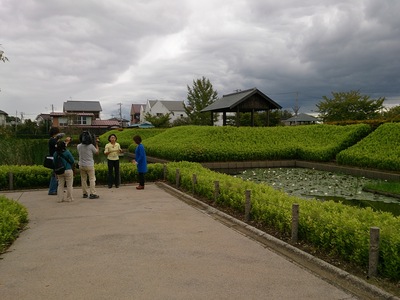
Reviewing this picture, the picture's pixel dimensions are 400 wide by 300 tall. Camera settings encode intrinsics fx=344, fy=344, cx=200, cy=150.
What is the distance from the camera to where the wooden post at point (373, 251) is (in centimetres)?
369

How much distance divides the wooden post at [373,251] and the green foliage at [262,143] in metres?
15.1

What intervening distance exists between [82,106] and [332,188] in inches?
2348

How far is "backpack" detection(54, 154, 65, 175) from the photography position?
770cm

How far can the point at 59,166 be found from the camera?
7.71 m

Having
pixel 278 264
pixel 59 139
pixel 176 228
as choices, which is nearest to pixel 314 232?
pixel 278 264

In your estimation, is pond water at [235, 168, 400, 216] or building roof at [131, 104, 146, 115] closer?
pond water at [235, 168, 400, 216]

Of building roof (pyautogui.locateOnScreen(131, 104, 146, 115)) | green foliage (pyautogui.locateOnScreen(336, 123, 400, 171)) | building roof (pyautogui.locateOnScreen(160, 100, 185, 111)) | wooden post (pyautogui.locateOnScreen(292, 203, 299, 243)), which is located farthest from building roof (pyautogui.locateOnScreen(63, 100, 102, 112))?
wooden post (pyautogui.locateOnScreen(292, 203, 299, 243))

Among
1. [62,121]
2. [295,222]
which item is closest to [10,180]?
[295,222]

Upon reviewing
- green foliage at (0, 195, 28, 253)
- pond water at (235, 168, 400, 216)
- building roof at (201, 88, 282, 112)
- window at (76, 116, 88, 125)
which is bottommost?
pond water at (235, 168, 400, 216)

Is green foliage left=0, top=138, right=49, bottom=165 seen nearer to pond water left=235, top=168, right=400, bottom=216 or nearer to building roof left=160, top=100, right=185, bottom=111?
pond water left=235, top=168, right=400, bottom=216

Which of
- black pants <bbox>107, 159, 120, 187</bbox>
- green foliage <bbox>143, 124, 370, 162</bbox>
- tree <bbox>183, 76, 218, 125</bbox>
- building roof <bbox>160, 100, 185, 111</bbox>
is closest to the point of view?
black pants <bbox>107, 159, 120, 187</bbox>

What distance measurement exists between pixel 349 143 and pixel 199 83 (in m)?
30.6

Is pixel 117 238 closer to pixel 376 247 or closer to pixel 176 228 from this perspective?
pixel 176 228

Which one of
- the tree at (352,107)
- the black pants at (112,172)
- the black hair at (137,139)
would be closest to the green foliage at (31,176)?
the black pants at (112,172)
